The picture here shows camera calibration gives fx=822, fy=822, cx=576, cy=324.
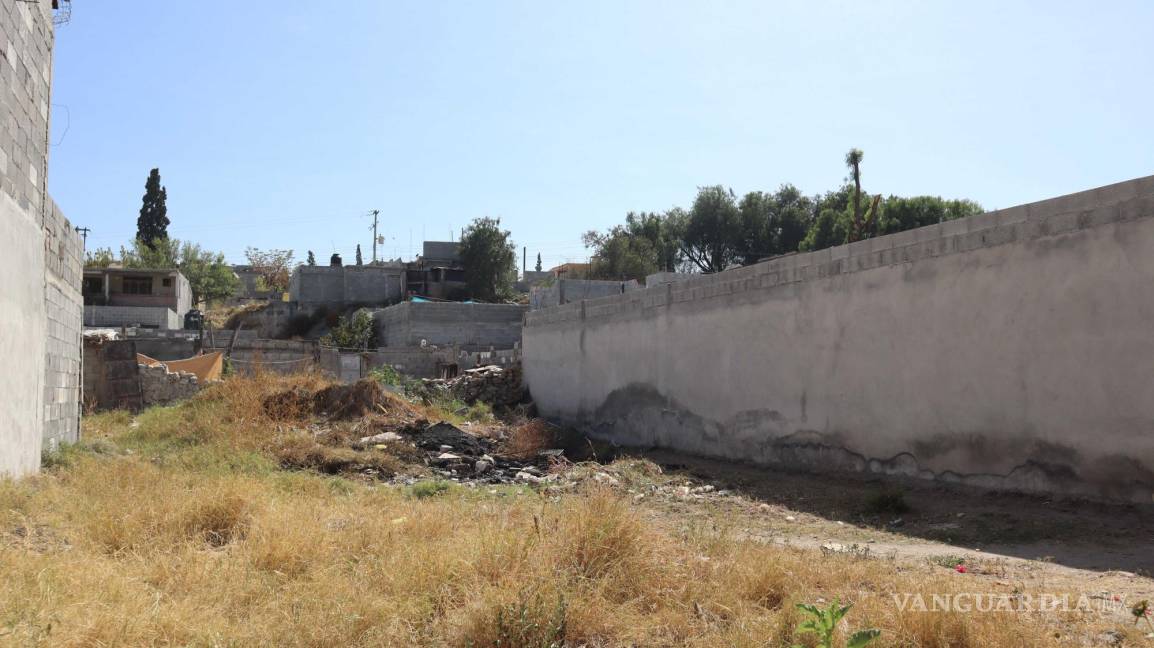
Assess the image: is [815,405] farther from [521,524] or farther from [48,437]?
[48,437]

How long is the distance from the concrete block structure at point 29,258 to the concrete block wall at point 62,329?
2 centimetres

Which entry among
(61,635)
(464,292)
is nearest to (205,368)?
(61,635)

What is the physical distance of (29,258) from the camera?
344 inches

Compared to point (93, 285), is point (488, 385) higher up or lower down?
lower down

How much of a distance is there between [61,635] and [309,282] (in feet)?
131

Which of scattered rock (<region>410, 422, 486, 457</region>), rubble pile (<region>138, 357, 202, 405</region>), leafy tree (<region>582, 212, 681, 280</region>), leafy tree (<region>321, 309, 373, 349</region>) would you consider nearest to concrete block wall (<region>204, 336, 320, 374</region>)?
rubble pile (<region>138, 357, 202, 405</region>)

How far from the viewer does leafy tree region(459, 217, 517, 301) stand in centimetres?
4697

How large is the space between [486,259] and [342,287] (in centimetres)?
843

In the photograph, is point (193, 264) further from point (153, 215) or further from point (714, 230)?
point (714, 230)

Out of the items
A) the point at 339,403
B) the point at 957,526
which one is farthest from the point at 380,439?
the point at 957,526

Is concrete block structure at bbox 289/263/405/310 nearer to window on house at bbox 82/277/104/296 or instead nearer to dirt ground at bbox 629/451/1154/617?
window on house at bbox 82/277/104/296

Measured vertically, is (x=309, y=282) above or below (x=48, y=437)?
above

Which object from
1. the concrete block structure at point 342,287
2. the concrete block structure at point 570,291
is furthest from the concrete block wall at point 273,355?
the concrete block structure at point 342,287

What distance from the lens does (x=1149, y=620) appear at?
444 cm
